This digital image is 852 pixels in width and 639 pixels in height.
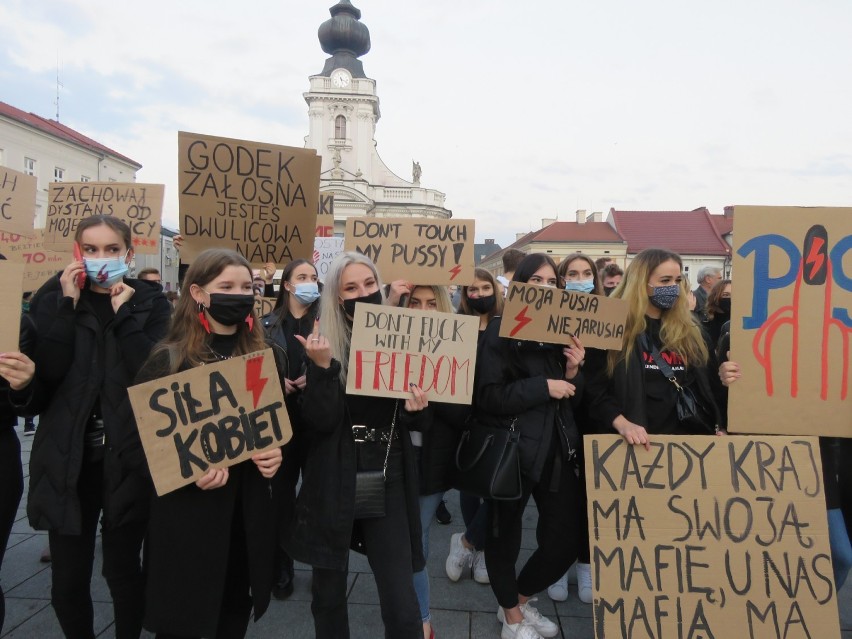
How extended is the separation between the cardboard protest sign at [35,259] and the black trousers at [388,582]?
12.6 ft

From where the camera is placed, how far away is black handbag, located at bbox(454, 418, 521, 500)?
2.77 metres

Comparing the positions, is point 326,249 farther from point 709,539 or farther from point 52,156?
point 52,156

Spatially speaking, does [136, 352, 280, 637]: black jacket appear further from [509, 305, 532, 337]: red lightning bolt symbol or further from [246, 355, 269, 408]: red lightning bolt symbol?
[509, 305, 532, 337]: red lightning bolt symbol

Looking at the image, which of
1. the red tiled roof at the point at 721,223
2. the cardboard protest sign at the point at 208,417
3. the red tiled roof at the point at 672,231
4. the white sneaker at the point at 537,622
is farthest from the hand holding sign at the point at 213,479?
the red tiled roof at the point at 721,223

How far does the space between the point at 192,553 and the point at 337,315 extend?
1.16 meters

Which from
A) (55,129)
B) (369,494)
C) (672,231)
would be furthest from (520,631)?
(672,231)

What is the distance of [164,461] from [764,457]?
255 centimetres

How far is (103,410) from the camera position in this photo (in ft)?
8.00

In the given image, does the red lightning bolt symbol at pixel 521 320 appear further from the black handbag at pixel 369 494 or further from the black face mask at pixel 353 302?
the black handbag at pixel 369 494

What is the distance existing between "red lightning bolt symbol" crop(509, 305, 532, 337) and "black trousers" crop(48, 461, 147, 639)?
6.56ft

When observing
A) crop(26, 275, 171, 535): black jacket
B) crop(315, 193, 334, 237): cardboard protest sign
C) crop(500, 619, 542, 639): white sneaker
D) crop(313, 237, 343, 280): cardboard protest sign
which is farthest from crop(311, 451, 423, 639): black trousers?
crop(315, 193, 334, 237): cardboard protest sign

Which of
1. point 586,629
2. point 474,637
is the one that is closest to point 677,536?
point 586,629

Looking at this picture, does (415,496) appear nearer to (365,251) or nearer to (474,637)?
(474,637)

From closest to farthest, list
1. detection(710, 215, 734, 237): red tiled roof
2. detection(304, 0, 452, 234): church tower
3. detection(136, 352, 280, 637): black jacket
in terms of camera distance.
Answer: detection(136, 352, 280, 637): black jacket < detection(710, 215, 734, 237): red tiled roof < detection(304, 0, 452, 234): church tower
